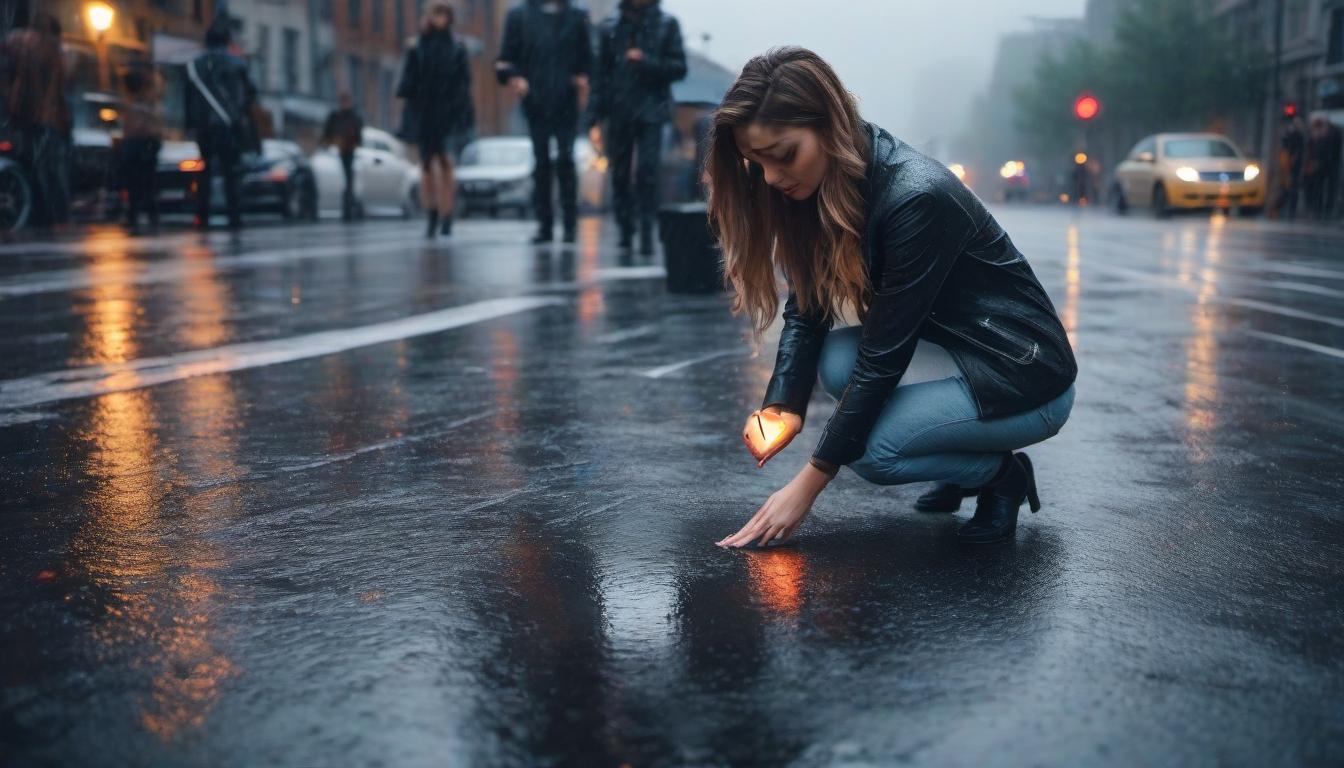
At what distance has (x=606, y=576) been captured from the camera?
3131mm

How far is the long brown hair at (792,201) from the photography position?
3.11 m

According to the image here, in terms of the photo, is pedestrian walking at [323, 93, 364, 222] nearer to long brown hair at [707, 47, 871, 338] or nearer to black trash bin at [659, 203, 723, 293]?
black trash bin at [659, 203, 723, 293]

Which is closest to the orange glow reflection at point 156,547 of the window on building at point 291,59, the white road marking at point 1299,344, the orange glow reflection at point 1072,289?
the orange glow reflection at point 1072,289

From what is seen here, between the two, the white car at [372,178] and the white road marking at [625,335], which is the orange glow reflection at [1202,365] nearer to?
the white road marking at [625,335]

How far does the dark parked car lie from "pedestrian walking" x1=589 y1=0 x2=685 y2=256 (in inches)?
281

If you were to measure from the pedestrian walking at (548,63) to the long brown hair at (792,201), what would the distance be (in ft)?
32.4

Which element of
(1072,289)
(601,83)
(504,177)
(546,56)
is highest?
(546,56)

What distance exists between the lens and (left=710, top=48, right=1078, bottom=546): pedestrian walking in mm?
3154

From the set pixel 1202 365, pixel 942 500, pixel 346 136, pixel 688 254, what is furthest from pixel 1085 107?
pixel 942 500

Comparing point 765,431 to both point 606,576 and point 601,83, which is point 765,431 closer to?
point 606,576

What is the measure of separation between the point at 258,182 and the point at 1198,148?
17.0 metres

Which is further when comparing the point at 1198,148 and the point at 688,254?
the point at 1198,148

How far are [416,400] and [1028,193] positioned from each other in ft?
215

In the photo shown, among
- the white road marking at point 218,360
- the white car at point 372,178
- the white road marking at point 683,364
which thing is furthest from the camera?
the white car at point 372,178
